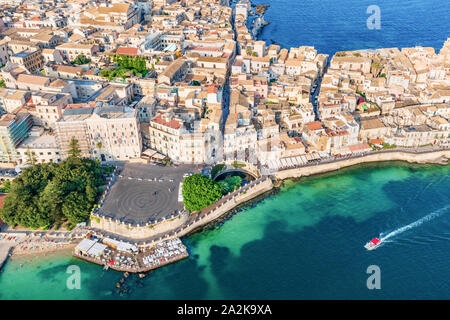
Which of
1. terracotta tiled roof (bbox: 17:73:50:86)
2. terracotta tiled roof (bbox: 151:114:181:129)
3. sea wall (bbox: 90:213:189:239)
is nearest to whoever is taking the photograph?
sea wall (bbox: 90:213:189:239)

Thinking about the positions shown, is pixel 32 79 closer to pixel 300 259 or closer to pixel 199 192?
pixel 199 192

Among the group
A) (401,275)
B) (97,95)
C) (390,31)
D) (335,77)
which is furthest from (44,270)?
(390,31)

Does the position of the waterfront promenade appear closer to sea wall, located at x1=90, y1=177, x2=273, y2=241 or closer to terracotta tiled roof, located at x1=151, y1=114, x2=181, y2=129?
sea wall, located at x1=90, y1=177, x2=273, y2=241

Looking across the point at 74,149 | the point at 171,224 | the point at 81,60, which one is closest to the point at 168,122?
the point at 74,149

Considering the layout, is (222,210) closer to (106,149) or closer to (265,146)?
(265,146)

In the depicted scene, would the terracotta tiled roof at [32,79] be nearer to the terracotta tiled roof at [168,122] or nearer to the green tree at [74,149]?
the green tree at [74,149]

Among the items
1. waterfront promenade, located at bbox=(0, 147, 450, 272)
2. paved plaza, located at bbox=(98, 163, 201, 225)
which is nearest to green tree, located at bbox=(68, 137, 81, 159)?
paved plaza, located at bbox=(98, 163, 201, 225)

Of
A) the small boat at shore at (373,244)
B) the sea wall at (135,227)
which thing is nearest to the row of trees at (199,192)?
the sea wall at (135,227)
